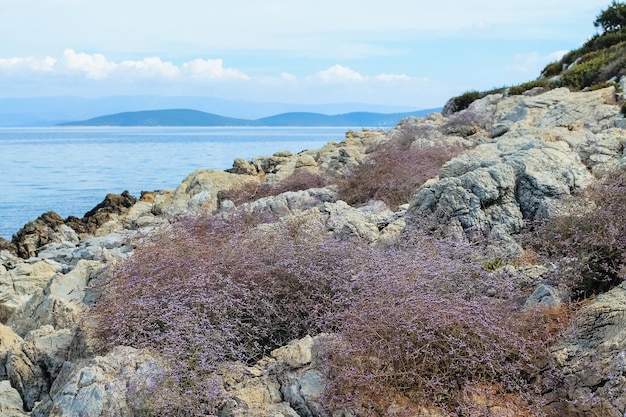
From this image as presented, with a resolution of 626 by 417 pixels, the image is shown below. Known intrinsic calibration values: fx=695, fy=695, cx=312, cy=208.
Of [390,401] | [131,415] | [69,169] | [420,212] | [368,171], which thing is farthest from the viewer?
[69,169]

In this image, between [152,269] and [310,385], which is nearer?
[310,385]

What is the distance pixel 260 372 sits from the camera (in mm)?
6215

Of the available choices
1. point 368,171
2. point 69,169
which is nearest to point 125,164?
point 69,169

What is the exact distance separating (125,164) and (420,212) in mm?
62219

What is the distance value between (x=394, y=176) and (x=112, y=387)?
30.3ft

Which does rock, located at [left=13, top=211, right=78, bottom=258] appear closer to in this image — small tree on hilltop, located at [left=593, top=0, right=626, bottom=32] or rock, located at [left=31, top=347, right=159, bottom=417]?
rock, located at [left=31, top=347, right=159, bottom=417]

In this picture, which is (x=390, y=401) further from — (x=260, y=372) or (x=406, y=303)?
(x=260, y=372)

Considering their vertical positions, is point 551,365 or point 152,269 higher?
point 152,269

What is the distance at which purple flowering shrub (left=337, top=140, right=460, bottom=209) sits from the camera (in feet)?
44.4

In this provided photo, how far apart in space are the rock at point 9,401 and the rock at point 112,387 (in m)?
0.70

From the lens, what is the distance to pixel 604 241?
6836 mm

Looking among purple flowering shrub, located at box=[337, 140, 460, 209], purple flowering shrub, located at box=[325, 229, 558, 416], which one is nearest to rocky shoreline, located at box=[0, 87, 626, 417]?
purple flowering shrub, located at box=[325, 229, 558, 416]

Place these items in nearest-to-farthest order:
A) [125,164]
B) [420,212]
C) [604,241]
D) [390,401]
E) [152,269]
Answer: [390,401], [604,241], [152,269], [420,212], [125,164]

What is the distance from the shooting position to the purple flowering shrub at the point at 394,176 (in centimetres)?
1354
